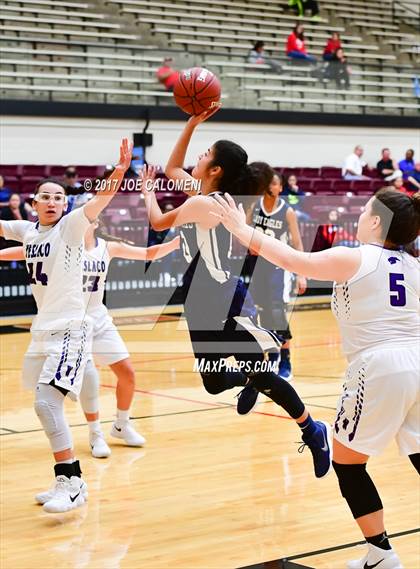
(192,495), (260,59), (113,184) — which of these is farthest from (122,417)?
(260,59)

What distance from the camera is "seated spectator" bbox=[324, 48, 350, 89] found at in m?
20.0

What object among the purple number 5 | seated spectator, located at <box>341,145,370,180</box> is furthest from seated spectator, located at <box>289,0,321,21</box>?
the purple number 5

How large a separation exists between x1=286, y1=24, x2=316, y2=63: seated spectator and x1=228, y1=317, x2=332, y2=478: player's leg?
15763mm

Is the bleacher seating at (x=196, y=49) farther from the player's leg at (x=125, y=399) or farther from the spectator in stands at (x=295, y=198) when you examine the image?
the player's leg at (x=125, y=399)

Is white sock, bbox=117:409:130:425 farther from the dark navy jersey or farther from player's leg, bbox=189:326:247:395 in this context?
the dark navy jersey

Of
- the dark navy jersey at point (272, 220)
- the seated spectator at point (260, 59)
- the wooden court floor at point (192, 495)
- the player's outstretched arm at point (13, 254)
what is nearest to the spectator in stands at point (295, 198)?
the seated spectator at point (260, 59)

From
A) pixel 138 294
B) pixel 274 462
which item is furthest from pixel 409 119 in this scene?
pixel 274 462

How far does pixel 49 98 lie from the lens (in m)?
16.8

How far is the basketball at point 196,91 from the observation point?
16.0 feet

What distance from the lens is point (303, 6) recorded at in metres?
22.3

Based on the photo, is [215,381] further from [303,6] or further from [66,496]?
[303,6]

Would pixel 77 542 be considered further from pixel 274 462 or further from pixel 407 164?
pixel 407 164

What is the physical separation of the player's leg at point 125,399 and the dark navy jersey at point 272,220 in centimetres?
234

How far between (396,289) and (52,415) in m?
2.23
